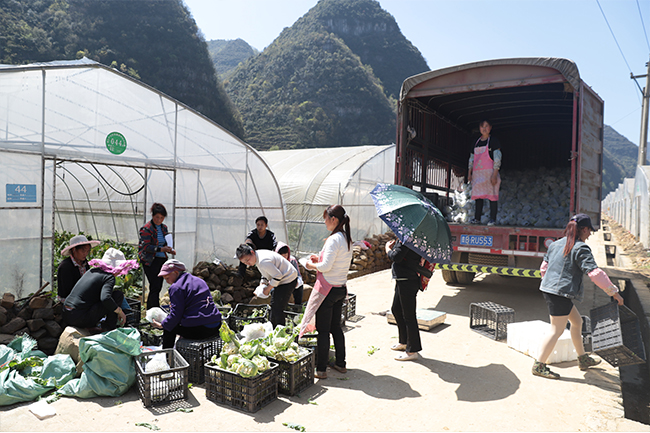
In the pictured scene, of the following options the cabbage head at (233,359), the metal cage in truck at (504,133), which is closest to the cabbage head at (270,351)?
the cabbage head at (233,359)

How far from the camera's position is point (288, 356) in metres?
3.94

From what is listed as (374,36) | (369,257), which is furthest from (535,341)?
(374,36)

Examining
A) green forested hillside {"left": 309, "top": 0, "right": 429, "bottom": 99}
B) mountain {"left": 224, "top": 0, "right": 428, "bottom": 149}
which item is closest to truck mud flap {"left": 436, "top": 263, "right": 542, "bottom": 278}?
mountain {"left": 224, "top": 0, "right": 428, "bottom": 149}

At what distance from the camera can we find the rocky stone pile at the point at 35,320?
4.70 meters

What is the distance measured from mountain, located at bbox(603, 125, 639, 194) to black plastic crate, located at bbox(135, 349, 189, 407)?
302 ft

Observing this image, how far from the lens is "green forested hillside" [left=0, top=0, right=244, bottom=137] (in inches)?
1409

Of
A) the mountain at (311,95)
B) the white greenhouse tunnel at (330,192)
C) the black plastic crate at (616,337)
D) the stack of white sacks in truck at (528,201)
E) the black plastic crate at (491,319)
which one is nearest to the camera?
the black plastic crate at (616,337)

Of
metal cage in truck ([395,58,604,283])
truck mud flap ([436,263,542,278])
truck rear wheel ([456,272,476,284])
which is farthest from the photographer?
truck rear wheel ([456,272,476,284])

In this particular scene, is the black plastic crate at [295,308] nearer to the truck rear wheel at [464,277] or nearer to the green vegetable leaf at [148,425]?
the green vegetable leaf at [148,425]

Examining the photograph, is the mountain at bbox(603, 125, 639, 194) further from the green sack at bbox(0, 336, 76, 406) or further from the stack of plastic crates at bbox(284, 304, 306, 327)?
the green sack at bbox(0, 336, 76, 406)

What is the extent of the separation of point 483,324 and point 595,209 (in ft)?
13.0

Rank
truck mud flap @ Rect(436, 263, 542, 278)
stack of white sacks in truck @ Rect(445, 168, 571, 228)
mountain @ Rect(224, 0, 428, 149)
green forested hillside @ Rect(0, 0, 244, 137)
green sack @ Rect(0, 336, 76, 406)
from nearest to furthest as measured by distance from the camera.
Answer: green sack @ Rect(0, 336, 76, 406) < truck mud flap @ Rect(436, 263, 542, 278) < stack of white sacks in truck @ Rect(445, 168, 571, 228) < green forested hillside @ Rect(0, 0, 244, 137) < mountain @ Rect(224, 0, 428, 149)

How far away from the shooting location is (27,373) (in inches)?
160

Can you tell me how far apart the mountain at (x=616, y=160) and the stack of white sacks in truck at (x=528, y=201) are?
8361 centimetres
